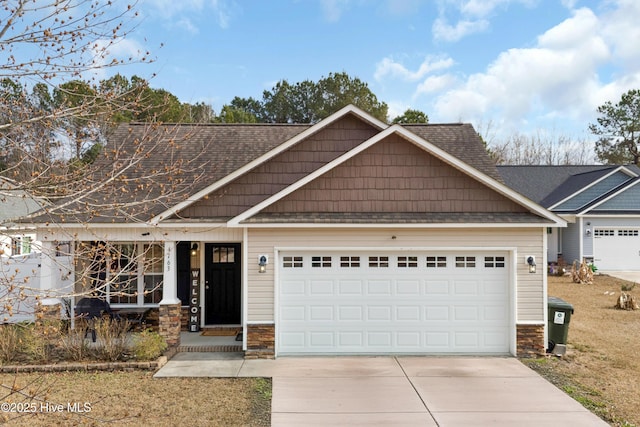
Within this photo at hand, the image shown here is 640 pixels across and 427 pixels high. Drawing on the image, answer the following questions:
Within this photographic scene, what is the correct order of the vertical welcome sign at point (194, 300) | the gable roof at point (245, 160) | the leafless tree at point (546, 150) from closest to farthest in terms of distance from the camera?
the gable roof at point (245, 160)
the vertical welcome sign at point (194, 300)
the leafless tree at point (546, 150)

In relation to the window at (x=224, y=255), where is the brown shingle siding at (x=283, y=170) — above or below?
above

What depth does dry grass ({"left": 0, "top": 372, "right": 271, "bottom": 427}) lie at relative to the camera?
249 inches

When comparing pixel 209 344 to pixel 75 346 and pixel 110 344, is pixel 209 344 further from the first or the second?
pixel 75 346

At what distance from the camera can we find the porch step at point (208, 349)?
9805 mm

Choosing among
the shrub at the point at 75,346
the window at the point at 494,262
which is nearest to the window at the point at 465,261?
the window at the point at 494,262

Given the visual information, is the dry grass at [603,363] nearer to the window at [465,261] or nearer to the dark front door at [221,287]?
the window at [465,261]

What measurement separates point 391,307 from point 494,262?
7.84 feet

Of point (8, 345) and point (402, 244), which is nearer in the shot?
point (8, 345)

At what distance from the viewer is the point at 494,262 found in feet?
31.8

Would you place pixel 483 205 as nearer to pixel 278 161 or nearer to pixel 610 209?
pixel 278 161

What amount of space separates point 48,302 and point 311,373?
6.34 m

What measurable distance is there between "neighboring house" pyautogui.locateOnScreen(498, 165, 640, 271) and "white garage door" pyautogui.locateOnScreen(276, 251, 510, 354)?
607 inches

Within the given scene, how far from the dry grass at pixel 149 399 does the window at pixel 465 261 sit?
15.1 ft

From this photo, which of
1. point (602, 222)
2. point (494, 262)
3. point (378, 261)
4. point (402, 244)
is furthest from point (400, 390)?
point (602, 222)
